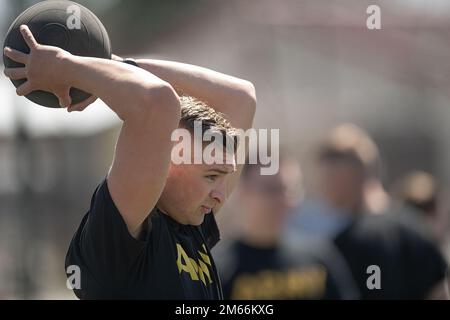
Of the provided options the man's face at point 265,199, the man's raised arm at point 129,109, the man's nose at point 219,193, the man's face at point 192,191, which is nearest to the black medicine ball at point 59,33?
the man's raised arm at point 129,109

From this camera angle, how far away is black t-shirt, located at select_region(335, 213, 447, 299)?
6.49m

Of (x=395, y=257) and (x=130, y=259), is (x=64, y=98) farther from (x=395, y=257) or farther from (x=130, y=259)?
(x=395, y=257)

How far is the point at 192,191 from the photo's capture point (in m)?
3.75

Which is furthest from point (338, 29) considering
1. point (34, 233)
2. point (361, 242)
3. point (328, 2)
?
point (361, 242)

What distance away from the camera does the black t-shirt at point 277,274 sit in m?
6.07

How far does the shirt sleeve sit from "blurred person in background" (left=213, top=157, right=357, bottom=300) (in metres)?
2.51

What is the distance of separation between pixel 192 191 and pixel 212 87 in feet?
2.18

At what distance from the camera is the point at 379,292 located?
21.7 feet

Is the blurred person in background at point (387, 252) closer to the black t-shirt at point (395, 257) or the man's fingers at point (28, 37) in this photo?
the black t-shirt at point (395, 257)

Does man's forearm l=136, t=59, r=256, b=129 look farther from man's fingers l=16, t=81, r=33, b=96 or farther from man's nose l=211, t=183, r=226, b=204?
man's fingers l=16, t=81, r=33, b=96

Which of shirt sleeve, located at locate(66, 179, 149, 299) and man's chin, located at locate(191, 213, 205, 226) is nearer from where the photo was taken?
shirt sleeve, located at locate(66, 179, 149, 299)

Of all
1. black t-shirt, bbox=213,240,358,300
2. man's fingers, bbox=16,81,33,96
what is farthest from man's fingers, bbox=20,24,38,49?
black t-shirt, bbox=213,240,358,300
